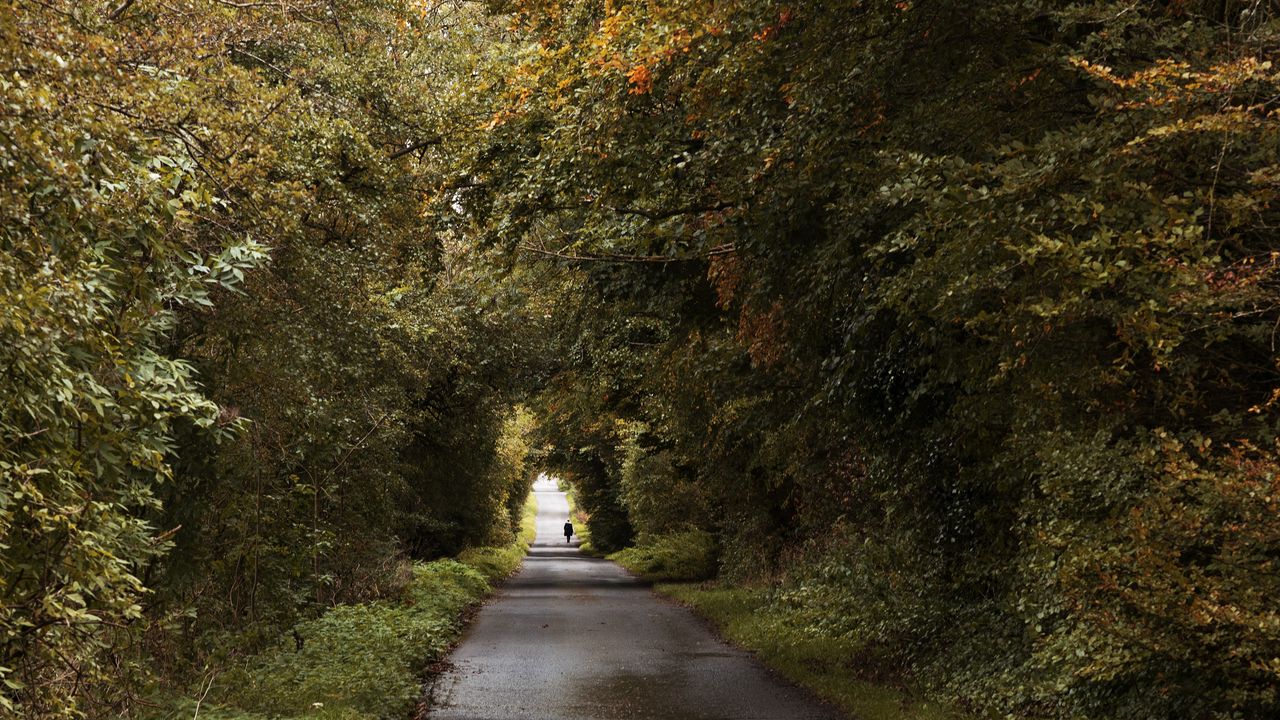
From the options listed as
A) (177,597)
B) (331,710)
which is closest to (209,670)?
(177,597)

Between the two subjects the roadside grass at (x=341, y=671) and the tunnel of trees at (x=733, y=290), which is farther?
the roadside grass at (x=341, y=671)

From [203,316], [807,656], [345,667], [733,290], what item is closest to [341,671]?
[345,667]

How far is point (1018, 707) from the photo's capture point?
412 inches

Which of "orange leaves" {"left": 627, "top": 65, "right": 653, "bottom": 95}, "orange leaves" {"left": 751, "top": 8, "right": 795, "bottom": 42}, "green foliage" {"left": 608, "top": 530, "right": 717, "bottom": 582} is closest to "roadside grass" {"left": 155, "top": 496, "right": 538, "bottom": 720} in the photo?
"orange leaves" {"left": 627, "top": 65, "right": 653, "bottom": 95}

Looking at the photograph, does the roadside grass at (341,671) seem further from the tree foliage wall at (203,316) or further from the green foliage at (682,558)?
the green foliage at (682,558)

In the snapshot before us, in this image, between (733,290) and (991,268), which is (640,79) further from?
(991,268)

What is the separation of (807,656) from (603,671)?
282 centimetres

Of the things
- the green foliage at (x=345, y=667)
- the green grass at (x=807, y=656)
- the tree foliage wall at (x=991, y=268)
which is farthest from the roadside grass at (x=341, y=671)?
the tree foliage wall at (x=991, y=268)

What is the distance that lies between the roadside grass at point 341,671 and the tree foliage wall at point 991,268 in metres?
4.96

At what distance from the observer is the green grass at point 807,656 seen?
11594 millimetres

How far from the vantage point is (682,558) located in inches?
1380

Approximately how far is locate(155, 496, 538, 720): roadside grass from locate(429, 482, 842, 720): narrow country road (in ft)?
1.73

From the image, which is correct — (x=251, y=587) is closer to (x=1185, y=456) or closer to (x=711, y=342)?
(x=711, y=342)

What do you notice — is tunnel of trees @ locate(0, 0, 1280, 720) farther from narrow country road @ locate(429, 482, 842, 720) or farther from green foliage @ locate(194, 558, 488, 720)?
narrow country road @ locate(429, 482, 842, 720)
